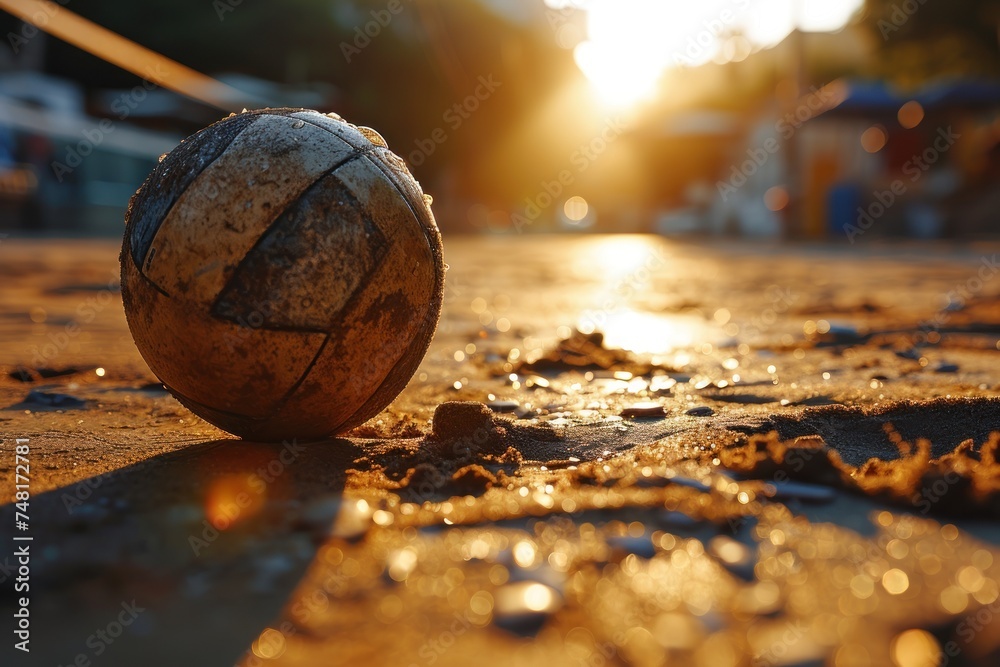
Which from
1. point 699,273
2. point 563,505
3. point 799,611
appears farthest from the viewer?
point 699,273

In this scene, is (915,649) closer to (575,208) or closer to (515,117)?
(515,117)

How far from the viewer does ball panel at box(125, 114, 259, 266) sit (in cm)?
304

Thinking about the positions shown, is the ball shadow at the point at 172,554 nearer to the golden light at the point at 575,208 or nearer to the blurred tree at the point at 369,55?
the blurred tree at the point at 369,55

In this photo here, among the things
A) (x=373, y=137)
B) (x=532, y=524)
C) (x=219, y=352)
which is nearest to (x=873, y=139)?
(x=373, y=137)

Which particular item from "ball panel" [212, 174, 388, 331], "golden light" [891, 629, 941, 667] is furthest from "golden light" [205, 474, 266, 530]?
"golden light" [891, 629, 941, 667]

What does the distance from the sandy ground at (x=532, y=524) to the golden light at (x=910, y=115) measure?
2399 centimetres

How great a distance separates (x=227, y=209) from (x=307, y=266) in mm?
309

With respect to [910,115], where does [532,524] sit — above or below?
below

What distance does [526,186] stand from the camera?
42719mm

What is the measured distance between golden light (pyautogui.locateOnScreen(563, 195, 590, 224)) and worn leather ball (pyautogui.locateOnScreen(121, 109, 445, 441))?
49.0 meters

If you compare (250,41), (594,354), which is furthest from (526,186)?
(594,354)

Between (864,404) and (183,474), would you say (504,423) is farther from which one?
(864,404)

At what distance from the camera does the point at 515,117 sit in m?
38.9

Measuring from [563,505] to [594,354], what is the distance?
3026mm
